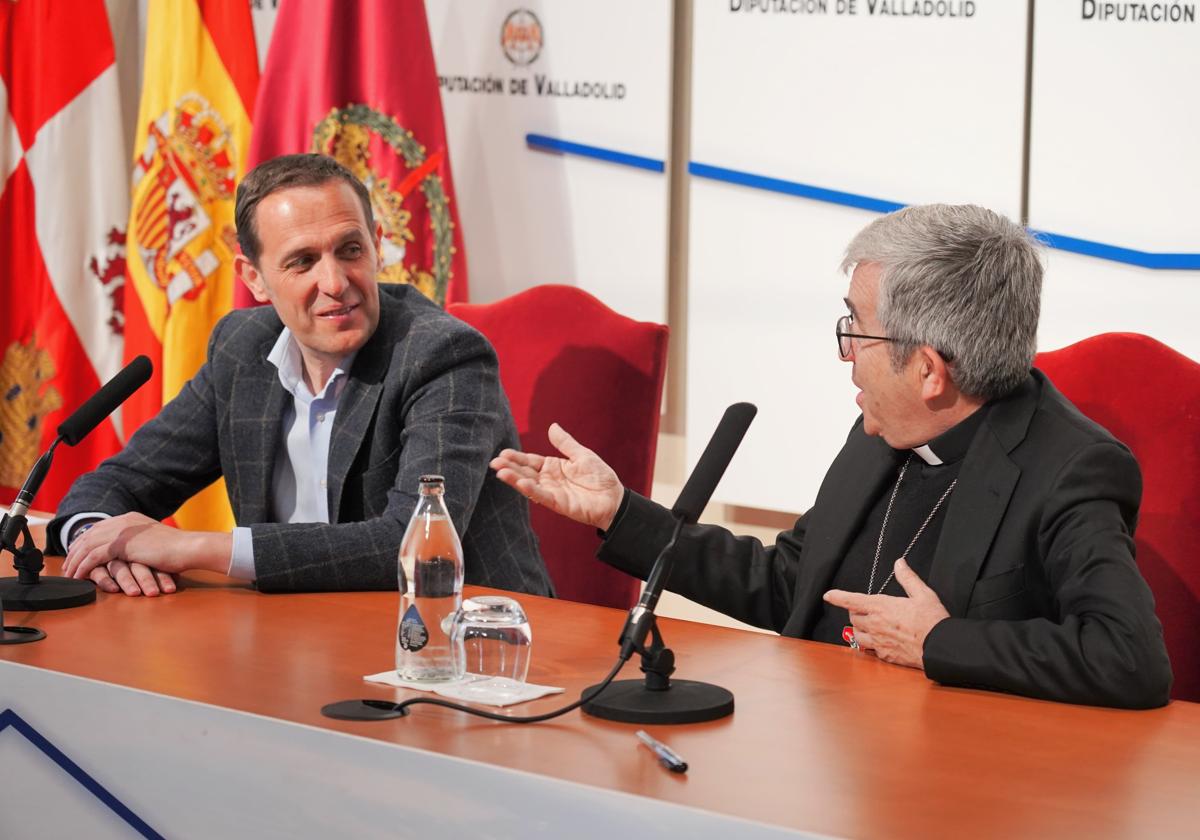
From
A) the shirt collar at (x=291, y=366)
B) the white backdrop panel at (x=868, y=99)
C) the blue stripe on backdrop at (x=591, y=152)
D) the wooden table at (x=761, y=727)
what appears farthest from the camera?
the blue stripe on backdrop at (x=591, y=152)

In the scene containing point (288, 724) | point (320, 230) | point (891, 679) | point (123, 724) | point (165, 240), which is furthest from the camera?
point (165, 240)

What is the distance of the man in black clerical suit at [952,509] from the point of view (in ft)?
5.71

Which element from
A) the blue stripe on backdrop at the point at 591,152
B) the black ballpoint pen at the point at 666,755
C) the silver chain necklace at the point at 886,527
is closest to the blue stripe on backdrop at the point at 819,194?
the blue stripe on backdrop at the point at 591,152

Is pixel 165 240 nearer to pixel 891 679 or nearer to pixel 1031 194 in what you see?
pixel 1031 194

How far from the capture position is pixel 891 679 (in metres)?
1.79

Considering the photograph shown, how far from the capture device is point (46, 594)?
218 cm

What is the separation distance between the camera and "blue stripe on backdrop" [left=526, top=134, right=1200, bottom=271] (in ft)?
10.7

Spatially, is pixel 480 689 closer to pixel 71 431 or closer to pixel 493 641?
pixel 493 641

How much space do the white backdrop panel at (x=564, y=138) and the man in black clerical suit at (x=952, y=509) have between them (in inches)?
63.8

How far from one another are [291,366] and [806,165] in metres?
1.54

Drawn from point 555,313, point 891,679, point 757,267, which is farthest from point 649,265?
point 891,679

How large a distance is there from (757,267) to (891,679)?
2028 mm

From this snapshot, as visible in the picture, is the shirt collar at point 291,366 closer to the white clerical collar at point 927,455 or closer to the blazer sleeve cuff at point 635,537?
→ the blazer sleeve cuff at point 635,537

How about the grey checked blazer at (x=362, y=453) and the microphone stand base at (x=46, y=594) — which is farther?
the grey checked blazer at (x=362, y=453)
